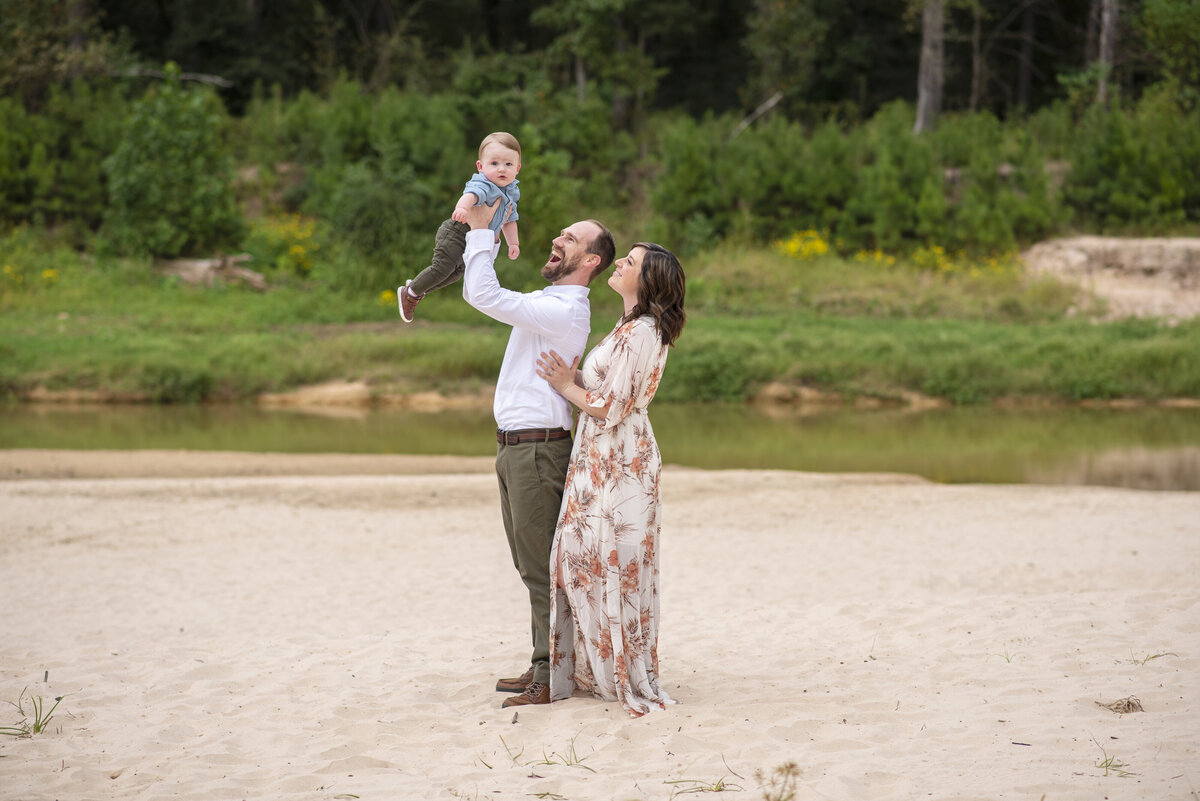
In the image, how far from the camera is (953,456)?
54.5 feet

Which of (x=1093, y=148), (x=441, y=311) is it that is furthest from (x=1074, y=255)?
(x=441, y=311)

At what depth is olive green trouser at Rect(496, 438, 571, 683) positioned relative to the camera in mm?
5008

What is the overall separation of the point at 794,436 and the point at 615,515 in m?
13.9

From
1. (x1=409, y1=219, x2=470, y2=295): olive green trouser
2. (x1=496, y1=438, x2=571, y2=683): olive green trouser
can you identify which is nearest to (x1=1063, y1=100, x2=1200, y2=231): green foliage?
(x1=496, y1=438, x2=571, y2=683): olive green trouser

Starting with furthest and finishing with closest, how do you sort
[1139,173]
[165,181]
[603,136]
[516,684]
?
[603,136] < [1139,173] < [165,181] < [516,684]

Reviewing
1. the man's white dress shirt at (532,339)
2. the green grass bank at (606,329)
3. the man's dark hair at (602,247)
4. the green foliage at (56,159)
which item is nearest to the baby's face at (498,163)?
the man's white dress shirt at (532,339)

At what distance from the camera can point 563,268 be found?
5.05 m

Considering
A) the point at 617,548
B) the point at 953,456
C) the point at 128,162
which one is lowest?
the point at 953,456

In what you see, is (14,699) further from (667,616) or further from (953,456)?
(953,456)

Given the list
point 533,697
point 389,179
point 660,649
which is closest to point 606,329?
point 389,179

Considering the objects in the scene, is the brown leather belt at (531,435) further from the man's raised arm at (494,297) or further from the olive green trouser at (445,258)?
the olive green trouser at (445,258)

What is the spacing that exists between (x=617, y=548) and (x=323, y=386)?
1765 cm

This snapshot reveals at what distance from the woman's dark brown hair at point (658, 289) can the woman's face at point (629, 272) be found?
0.06ft

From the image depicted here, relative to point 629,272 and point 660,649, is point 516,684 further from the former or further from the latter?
point 629,272
